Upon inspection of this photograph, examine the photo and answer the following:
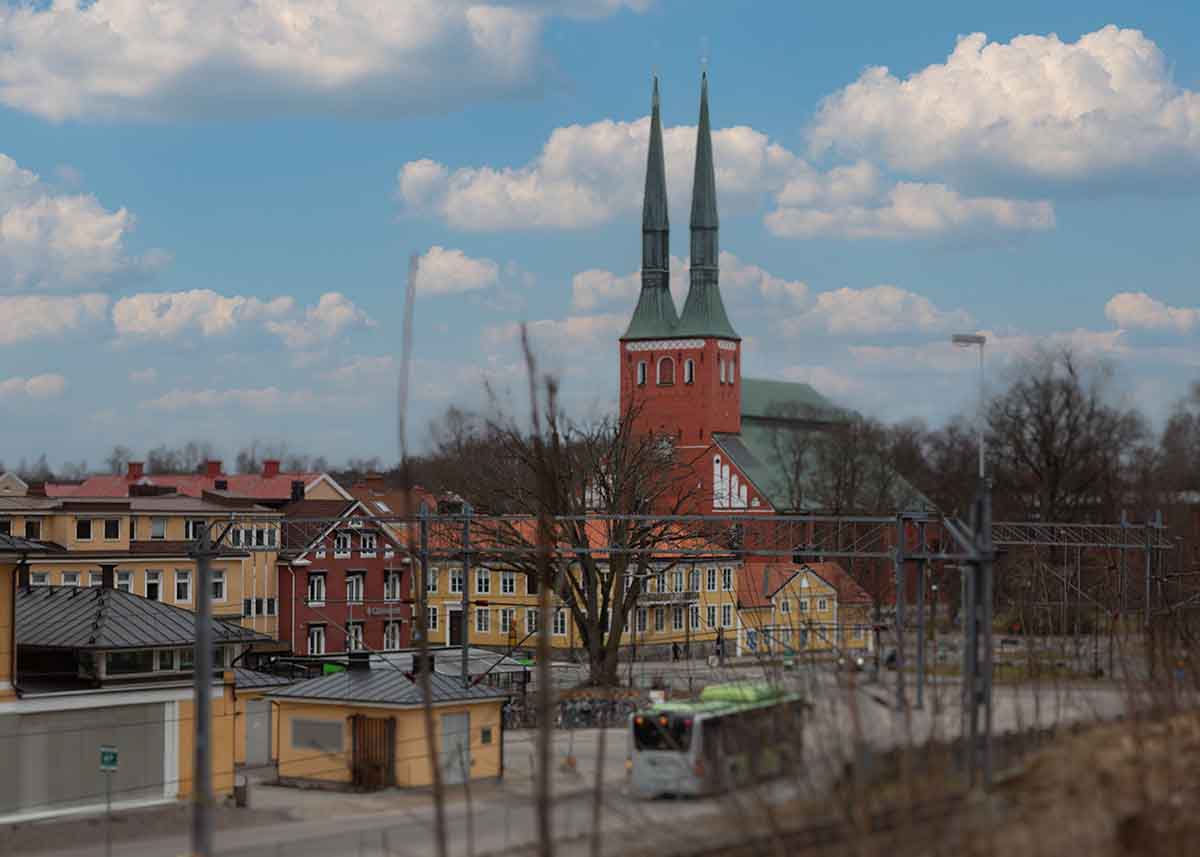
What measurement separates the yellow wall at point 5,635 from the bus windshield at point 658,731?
10698mm

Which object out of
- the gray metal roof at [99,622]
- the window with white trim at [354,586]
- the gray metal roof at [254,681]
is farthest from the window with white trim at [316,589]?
the gray metal roof at [99,622]

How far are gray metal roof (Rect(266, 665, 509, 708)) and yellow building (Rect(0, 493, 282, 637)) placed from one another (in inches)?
1044

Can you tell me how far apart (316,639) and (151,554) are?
7602 millimetres

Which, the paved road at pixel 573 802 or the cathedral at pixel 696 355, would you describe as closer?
the paved road at pixel 573 802

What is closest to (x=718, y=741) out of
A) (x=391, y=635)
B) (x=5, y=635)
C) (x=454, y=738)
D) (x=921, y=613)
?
(x=921, y=613)

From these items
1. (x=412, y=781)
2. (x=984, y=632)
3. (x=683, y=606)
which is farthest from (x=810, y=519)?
(x=683, y=606)

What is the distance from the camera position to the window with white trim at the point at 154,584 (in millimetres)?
64188

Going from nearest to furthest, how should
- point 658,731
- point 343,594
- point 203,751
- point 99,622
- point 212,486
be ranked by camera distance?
1. point 203,751
2. point 658,731
3. point 99,622
4. point 343,594
5. point 212,486

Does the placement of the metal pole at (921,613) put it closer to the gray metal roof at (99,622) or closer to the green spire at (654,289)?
the gray metal roof at (99,622)

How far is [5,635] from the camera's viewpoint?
95.5ft

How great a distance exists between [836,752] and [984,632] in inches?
182

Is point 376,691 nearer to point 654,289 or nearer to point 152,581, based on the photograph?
point 152,581

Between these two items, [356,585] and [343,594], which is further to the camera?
[356,585]

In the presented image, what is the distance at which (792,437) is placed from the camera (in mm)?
113375
